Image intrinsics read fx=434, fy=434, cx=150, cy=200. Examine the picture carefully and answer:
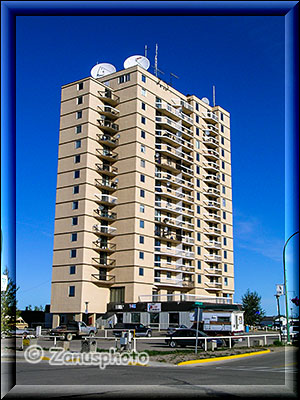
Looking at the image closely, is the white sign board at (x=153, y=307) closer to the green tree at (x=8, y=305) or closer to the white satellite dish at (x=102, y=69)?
the white satellite dish at (x=102, y=69)

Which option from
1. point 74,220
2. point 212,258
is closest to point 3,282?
point 74,220

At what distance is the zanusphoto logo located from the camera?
15.6 meters

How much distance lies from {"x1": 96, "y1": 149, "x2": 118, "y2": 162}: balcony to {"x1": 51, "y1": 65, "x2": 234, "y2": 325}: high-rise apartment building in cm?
20

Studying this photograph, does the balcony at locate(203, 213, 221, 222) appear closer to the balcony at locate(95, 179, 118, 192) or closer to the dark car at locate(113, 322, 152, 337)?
the balcony at locate(95, 179, 118, 192)

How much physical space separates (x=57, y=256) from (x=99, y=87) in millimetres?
25055

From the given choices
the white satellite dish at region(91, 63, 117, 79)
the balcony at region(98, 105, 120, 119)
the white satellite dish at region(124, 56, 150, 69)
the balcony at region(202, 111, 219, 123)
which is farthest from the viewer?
the balcony at region(202, 111, 219, 123)

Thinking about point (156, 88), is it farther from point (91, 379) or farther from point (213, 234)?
point (91, 379)

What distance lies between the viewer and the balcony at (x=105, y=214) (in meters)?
60.0

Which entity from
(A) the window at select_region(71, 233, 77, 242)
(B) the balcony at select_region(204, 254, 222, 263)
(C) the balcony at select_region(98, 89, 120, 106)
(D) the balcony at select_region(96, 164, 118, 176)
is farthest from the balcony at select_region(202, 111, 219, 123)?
(A) the window at select_region(71, 233, 77, 242)

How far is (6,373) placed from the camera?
813cm

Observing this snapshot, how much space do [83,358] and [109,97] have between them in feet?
169

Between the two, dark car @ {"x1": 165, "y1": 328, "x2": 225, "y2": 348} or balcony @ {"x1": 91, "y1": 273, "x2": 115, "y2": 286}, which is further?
balcony @ {"x1": 91, "y1": 273, "x2": 115, "y2": 286}

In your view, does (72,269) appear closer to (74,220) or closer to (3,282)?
(74,220)

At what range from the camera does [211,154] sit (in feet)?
257
